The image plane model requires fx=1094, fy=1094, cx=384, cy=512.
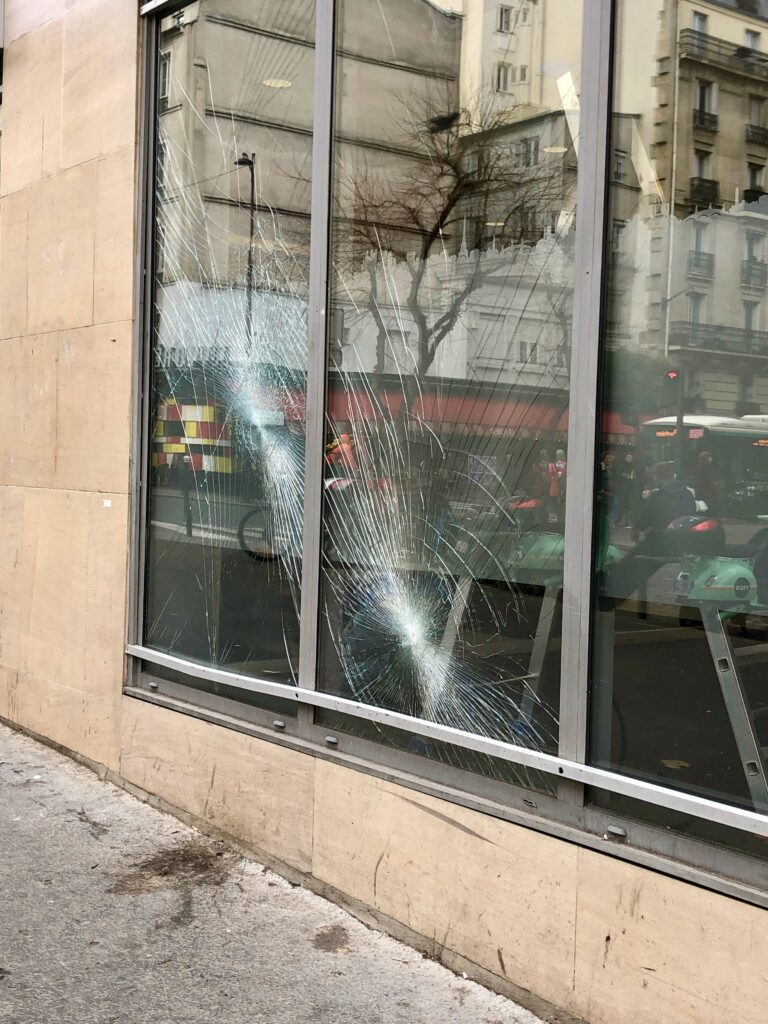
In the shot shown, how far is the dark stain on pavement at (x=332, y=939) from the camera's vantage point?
12.8 feet

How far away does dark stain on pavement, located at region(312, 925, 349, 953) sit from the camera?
154 inches

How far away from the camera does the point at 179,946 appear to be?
12.9 ft

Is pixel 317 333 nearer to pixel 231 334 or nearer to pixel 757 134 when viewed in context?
pixel 231 334

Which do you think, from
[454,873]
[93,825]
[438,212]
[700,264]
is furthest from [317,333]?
[93,825]

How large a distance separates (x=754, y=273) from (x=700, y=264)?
7.8 inches

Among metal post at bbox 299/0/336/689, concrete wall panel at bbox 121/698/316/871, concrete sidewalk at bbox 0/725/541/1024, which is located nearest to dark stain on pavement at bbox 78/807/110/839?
concrete sidewalk at bbox 0/725/541/1024

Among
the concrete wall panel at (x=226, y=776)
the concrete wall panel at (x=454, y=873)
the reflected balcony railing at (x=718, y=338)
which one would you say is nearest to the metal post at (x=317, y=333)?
the concrete wall panel at (x=226, y=776)

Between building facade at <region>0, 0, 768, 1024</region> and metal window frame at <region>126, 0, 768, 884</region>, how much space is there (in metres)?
0.01

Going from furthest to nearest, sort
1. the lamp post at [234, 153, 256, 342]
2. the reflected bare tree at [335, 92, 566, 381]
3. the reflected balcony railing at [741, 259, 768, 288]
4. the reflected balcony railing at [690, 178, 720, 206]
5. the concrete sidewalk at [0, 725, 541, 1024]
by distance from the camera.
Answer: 1. the lamp post at [234, 153, 256, 342]
2. the reflected bare tree at [335, 92, 566, 381]
3. the concrete sidewalk at [0, 725, 541, 1024]
4. the reflected balcony railing at [690, 178, 720, 206]
5. the reflected balcony railing at [741, 259, 768, 288]

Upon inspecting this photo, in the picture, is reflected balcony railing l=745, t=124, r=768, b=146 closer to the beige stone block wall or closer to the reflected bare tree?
the reflected bare tree

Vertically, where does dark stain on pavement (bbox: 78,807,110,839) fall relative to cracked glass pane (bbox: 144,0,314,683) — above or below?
below

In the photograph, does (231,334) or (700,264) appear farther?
(231,334)

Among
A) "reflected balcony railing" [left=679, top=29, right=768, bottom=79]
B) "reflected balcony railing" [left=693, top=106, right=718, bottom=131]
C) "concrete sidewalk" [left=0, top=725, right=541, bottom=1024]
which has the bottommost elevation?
"concrete sidewalk" [left=0, top=725, right=541, bottom=1024]

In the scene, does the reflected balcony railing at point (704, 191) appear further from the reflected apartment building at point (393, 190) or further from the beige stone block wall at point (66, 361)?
the beige stone block wall at point (66, 361)
